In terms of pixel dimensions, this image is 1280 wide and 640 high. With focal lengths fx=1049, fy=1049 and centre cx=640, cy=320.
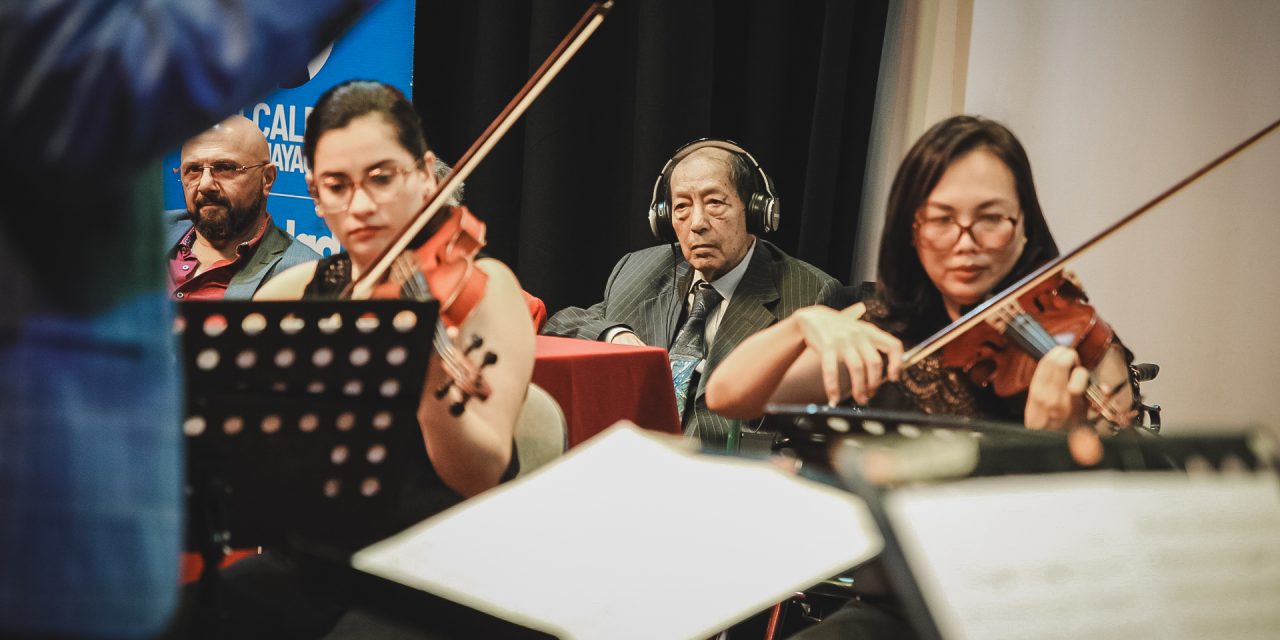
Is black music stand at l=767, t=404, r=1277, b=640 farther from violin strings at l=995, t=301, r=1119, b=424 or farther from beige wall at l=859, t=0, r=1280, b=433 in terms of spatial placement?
beige wall at l=859, t=0, r=1280, b=433

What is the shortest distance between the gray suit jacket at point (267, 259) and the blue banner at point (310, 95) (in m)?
0.29

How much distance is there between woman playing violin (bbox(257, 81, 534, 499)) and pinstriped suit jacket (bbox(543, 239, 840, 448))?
1.06m

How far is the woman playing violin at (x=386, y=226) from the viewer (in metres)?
1.54

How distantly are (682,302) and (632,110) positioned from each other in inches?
37.9

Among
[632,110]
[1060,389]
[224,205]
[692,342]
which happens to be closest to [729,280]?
[692,342]

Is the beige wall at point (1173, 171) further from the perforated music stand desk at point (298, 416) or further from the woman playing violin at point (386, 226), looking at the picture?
the perforated music stand desk at point (298, 416)

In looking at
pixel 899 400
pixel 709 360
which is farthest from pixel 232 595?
pixel 709 360

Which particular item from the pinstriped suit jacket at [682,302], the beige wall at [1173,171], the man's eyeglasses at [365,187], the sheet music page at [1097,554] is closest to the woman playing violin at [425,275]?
the man's eyeglasses at [365,187]

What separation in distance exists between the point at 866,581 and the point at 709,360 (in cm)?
126

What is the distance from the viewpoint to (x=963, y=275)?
165 cm

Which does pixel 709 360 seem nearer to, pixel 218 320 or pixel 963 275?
pixel 963 275

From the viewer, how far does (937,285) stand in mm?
1693

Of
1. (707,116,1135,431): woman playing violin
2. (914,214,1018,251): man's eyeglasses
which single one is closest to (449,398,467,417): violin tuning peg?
(707,116,1135,431): woman playing violin

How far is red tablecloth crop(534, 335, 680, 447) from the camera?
204 centimetres
